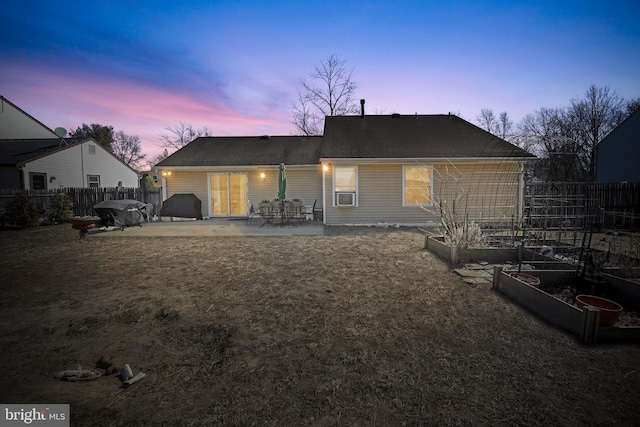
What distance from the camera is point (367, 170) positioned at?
11.7m

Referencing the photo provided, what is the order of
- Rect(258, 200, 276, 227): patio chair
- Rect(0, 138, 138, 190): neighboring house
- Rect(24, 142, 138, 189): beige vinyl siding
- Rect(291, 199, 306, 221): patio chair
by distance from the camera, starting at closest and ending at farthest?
Rect(258, 200, 276, 227): patio chair
Rect(291, 199, 306, 221): patio chair
Rect(0, 138, 138, 190): neighboring house
Rect(24, 142, 138, 189): beige vinyl siding

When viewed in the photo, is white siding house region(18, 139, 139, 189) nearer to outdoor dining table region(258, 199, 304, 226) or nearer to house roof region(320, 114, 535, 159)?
outdoor dining table region(258, 199, 304, 226)

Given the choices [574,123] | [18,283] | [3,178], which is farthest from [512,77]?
[3,178]

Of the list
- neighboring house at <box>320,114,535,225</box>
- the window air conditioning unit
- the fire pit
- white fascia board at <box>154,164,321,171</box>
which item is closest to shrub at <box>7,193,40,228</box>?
white fascia board at <box>154,164,321,171</box>

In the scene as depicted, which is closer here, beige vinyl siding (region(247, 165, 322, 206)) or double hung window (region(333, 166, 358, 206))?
double hung window (region(333, 166, 358, 206))

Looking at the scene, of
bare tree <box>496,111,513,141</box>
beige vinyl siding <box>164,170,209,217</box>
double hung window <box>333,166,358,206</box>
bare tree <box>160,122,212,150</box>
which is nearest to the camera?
double hung window <box>333,166,358,206</box>

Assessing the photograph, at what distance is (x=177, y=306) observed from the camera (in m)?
3.74

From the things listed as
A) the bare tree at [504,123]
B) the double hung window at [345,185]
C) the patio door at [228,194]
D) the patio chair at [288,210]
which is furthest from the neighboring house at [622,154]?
the patio door at [228,194]

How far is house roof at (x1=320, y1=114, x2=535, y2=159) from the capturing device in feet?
37.8

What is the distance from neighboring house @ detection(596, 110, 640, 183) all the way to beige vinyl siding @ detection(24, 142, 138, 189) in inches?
1344

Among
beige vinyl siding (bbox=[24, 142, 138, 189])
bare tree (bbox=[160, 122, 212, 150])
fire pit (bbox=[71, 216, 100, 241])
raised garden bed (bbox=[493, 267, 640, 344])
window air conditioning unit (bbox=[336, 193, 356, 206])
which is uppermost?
bare tree (bbox=[160, 122, 212, 150])

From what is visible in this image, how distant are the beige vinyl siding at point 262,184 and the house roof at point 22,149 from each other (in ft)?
35.5

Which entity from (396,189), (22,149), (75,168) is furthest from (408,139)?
(22,149)

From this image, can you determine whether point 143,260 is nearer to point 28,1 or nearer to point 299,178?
point 299,178
